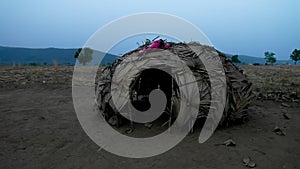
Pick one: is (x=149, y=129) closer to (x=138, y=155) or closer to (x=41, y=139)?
(x=138, y=155)

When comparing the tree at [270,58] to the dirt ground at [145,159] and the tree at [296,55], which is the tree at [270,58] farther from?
the dirt ground at [145,159]

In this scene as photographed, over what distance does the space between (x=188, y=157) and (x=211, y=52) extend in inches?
93.1

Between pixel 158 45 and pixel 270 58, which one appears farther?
pixel 270 58

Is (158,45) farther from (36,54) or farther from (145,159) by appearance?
(36,54)

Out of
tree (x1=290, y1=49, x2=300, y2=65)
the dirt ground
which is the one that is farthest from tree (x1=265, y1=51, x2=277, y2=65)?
the dirt ground

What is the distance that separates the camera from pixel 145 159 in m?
3.08

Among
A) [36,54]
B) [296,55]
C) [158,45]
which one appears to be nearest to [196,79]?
[158,45]

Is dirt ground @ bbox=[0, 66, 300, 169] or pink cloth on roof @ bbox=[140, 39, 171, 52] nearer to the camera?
dirt ground @ bbox=[0, 66, 300, 169]

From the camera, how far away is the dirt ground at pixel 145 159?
116 inches

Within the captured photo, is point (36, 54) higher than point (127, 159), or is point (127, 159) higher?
point (127, 159)

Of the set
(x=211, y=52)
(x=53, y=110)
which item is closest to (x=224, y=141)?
(x=211, y=52)

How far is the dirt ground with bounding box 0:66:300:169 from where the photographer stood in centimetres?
294

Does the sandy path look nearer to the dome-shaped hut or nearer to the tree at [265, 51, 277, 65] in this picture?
the dome-shaped hut

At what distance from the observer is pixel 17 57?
6938 cm
